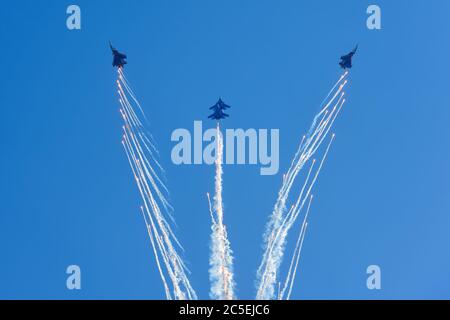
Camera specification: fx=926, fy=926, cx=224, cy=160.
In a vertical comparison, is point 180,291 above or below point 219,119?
below

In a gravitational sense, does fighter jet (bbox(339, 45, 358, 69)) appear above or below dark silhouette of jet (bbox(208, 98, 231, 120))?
above

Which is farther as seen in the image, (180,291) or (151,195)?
(151,195)

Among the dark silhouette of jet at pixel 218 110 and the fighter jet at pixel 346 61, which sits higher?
the fighter jet at pixel 346 61

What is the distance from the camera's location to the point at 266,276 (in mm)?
34875
